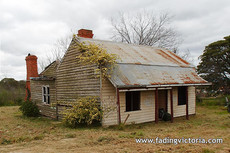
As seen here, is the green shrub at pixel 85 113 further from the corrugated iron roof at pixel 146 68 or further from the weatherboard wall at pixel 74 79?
the corrugated iron roof at pixel 146 68

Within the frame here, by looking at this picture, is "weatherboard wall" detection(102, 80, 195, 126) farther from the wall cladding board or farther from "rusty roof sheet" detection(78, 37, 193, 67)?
the wall cladding board

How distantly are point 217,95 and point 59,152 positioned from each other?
26821mm

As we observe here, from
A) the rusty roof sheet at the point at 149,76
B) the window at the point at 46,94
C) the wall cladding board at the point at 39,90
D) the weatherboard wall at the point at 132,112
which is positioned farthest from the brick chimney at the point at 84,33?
the weatherboard wall at the point at 132,112

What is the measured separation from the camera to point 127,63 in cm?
1251

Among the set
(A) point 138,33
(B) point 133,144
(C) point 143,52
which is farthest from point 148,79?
(A) point 138,33

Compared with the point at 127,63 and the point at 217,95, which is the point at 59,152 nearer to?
the point at 127,63

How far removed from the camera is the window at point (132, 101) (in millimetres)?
12689

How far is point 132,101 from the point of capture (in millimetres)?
12852

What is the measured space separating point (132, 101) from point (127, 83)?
2.45 metres

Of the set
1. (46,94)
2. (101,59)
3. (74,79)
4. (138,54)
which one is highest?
(138,54)

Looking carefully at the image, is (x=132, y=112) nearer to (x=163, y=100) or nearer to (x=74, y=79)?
(x=163, y=100)

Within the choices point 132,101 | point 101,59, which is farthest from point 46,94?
point 101,59

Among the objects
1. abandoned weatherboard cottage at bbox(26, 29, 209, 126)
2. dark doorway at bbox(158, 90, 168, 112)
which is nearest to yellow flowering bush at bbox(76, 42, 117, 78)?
abandoned weatherboard cottage at bbox(26, 29, 209, 126)

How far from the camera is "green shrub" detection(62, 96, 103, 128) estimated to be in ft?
35.4
